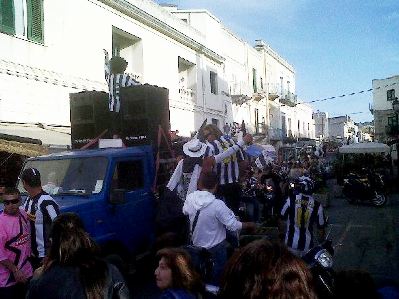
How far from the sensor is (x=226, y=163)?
7160 mm

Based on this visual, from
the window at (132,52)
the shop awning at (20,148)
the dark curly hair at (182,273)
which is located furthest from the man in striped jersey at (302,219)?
the window at (132,52)

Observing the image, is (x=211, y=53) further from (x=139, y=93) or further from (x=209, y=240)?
(x=209, y=240)

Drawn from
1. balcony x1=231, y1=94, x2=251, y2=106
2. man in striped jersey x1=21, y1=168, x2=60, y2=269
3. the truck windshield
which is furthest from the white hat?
balcony x1=231, y1=94, x2=251, y2=106

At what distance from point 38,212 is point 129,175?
2.42 meters

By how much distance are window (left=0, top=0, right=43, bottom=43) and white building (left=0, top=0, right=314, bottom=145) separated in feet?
0.09

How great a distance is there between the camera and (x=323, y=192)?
17.6 metres

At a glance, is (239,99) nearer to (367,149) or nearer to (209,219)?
(367,149)

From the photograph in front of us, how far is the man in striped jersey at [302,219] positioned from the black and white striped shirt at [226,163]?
1.43 metres

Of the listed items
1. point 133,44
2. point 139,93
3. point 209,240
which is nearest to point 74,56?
point 133,44

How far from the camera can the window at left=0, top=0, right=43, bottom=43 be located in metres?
12.0

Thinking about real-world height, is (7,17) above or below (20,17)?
below

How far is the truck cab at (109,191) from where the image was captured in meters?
5.89

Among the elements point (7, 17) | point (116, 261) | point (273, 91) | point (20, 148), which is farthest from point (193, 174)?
point (273, 91)

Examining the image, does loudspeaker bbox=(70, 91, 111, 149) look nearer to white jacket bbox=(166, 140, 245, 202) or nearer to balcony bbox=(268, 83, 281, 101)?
white jacket bbox=(166, 140, 245, 202)
